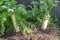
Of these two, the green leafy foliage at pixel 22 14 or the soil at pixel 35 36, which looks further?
the soil at pixel 35 36

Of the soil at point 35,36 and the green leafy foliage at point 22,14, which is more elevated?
the green leafy foliage at point 22,14

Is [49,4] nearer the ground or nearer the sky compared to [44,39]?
nearer the sky

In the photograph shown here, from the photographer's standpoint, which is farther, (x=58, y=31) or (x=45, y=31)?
(x=58, y=31)

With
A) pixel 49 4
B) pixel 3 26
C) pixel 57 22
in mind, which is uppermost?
pixel 49 4

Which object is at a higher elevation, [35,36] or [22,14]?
[22,14]

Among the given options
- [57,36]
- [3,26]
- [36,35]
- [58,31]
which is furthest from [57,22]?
[3,26]

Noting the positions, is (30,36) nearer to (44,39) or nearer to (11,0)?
(44,39)

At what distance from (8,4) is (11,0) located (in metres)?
0.25

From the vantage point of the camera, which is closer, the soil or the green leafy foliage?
the green leafy foliage

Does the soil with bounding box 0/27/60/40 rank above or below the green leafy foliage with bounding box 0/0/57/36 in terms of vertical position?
below

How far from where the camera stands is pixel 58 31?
4.36 metres

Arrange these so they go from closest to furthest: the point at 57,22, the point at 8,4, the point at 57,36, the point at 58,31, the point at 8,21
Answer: the point at 8,4
the point at 8,21
the point at 57,36
the point at 58,31
the point at 57,22

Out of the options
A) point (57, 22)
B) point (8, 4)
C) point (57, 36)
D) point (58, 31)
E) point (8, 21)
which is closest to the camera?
point (8, 4)

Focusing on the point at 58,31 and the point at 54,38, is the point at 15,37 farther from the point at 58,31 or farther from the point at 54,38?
the point at 58,31
